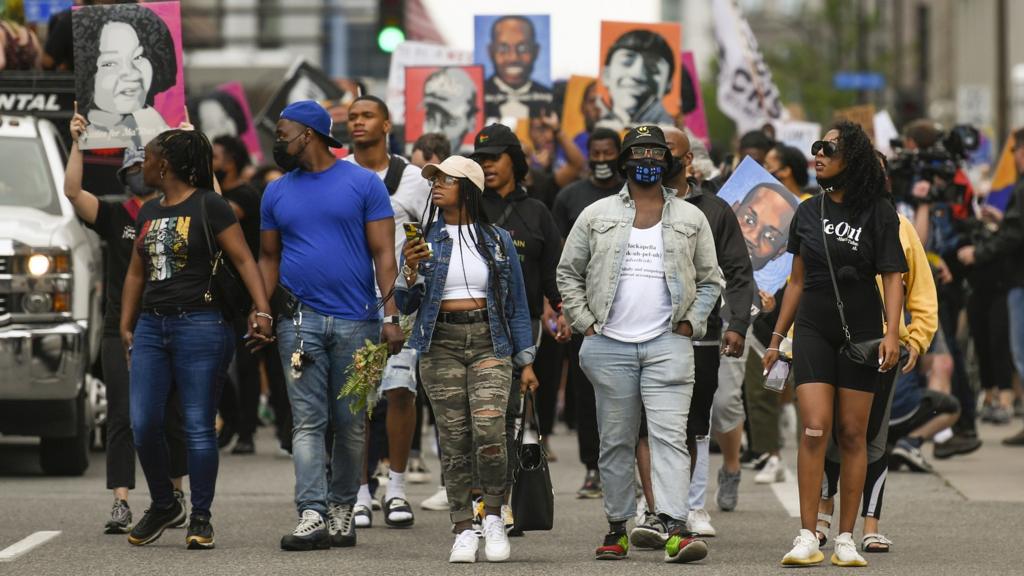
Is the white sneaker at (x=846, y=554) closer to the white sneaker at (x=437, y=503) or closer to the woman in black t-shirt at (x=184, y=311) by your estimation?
the woman in black t-shirt at (x=184, y=311)

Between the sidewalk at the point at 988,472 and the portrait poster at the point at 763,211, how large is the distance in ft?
6.09

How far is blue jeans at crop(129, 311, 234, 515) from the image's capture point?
951cm

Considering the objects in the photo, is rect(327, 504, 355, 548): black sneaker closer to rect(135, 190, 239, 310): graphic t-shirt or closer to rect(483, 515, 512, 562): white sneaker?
rect(483, 515, 512, 562): white sneaker

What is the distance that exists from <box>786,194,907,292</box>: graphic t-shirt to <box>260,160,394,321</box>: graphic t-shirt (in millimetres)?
1973

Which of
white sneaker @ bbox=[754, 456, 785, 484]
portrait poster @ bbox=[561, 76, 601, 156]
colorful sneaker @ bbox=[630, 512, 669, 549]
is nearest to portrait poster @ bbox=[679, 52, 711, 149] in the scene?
portrait poster @ bbox=[561, 76, 601, 156]

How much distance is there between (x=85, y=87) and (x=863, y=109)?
8.18m

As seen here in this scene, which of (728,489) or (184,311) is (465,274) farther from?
(728,489)

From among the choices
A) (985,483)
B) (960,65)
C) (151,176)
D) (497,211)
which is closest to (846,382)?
(497,211)

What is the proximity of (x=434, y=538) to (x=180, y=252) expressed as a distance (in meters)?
1.90

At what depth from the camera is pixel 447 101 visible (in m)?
16.6

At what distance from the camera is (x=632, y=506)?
928 cm

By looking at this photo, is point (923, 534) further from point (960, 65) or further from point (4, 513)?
point (960, 65)

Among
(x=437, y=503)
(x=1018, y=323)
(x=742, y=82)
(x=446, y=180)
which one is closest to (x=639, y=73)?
(x=742, y=82)

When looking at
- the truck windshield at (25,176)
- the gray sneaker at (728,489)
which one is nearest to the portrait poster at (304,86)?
the truck windshield at (25,176)
